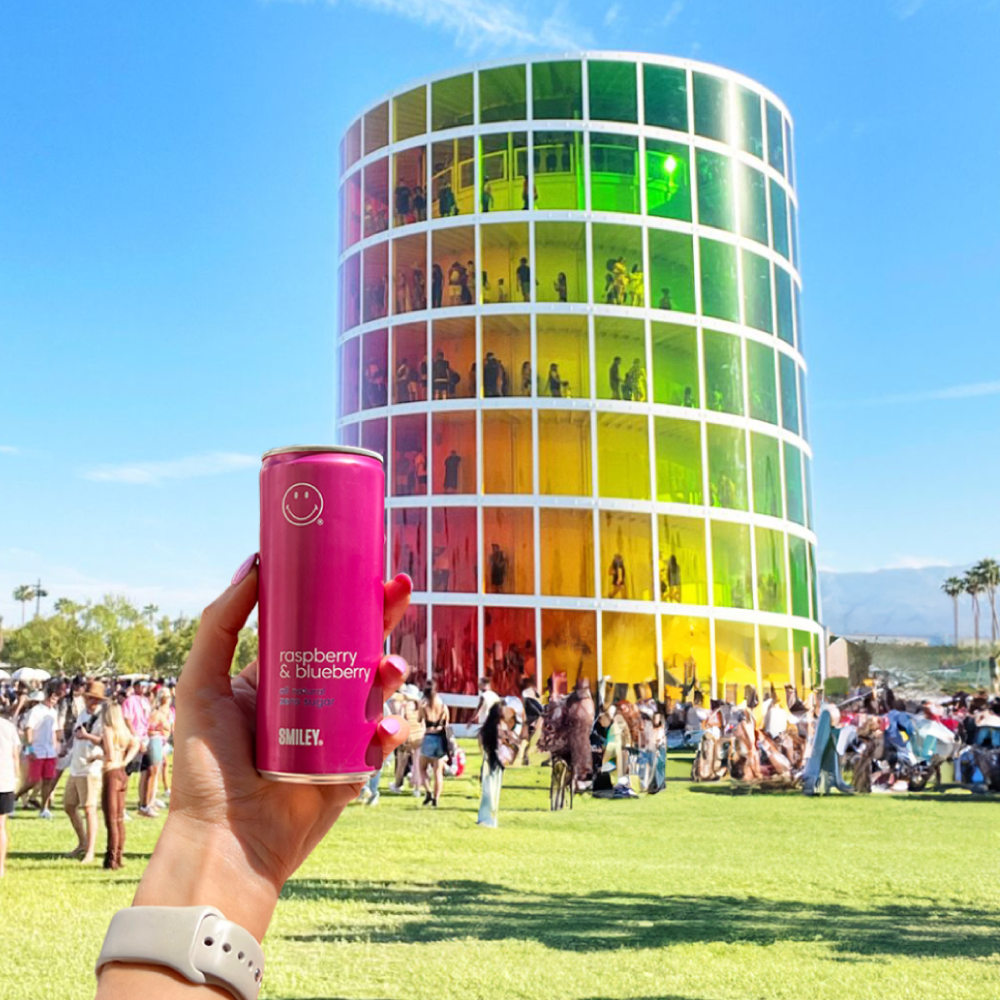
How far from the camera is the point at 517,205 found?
41.1 meters

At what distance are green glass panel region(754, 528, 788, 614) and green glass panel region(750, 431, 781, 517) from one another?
88 centimetres

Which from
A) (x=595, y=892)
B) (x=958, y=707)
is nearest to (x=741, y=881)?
(x=595, y=892)

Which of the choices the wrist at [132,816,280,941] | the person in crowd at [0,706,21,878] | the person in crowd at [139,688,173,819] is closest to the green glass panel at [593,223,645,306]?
the person in crowd at [139,688,173,819]

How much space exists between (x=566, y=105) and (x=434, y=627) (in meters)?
19.0

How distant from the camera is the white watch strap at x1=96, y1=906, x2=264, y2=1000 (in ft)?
6.08

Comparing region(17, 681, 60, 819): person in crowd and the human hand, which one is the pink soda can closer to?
the human hand

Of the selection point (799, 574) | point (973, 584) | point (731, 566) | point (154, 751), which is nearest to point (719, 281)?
point (731, 566)

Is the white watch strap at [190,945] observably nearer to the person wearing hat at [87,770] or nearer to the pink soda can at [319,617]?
the pink soda can at [319,617]

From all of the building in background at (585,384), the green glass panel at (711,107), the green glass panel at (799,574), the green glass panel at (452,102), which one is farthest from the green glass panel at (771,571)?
the green glass panel at (452,102)

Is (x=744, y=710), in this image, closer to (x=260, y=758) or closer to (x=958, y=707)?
(x=958, y=707)

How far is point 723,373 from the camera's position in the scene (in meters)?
41.2

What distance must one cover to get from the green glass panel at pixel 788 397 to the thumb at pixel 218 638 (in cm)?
4243

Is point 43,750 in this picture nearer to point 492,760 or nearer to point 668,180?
point 492,760

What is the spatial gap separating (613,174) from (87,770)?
111 ft
